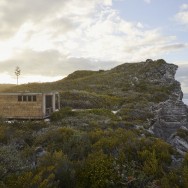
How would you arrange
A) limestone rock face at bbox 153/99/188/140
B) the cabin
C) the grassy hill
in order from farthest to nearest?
the grassy hill, the cabin, limestone rock face at bbox 153/99/188/140

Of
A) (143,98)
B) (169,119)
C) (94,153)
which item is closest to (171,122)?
(169,119)

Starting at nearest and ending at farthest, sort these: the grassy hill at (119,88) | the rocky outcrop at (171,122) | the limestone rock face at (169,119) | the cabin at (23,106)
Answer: the rocky outcrop at (171,122) < the limestone rock face at (169,119) < the cabin at (23,106) < the grassy hill at (119,88)

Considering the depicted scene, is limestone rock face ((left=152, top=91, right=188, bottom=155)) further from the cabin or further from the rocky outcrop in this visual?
the cabin

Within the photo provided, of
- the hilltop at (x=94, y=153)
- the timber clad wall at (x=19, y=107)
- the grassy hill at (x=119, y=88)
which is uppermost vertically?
the grassy hill at (x=119, y=88)

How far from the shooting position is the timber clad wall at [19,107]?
28766 mm

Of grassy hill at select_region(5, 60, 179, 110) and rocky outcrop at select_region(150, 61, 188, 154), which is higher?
grassy hill at select_region(5, 60, 179, 110)

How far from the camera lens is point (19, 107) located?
2919 centimetres

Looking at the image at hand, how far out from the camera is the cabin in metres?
28.8

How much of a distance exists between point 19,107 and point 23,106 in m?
0.42

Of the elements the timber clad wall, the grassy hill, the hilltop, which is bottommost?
the hilltop

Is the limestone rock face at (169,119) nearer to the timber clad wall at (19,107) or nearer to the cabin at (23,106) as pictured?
the cabin at (23,106)

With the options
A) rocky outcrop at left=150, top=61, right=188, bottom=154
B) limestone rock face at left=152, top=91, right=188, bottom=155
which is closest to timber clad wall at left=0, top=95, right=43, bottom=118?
rocky outcrop at left=150, top=61, right=188, bottom=154

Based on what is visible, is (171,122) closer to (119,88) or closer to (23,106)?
(23,106)

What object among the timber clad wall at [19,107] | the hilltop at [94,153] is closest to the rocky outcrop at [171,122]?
the hilltop at [94,153]
